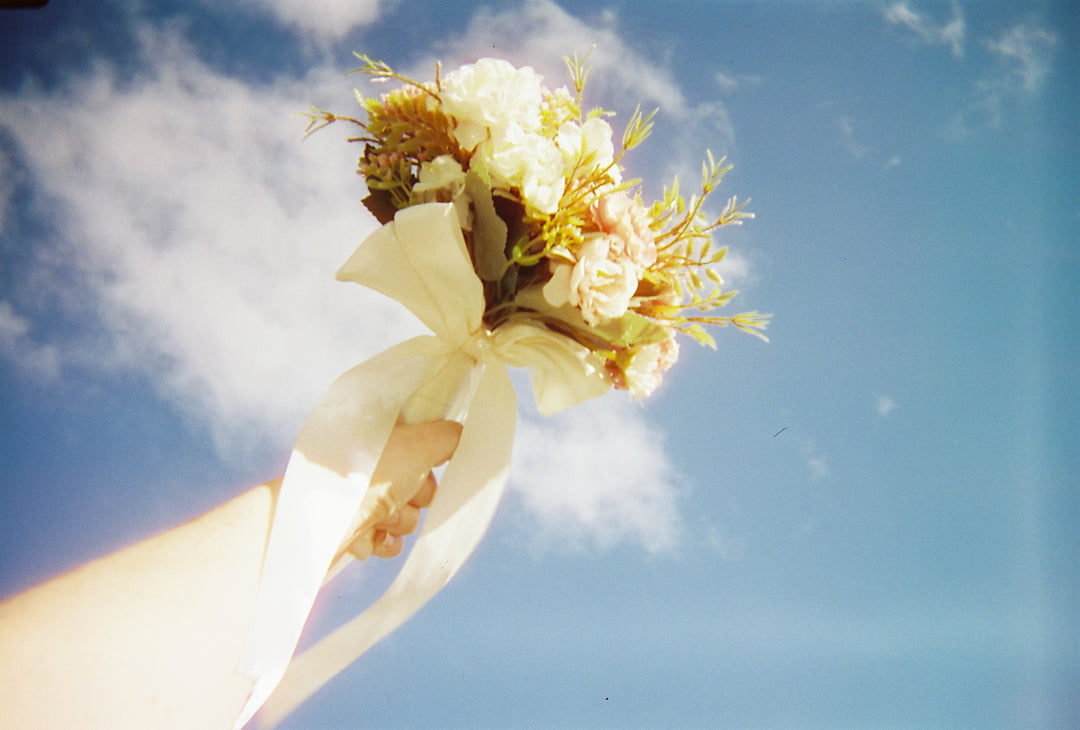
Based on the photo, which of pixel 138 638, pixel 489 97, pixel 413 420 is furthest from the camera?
pixel 413 420

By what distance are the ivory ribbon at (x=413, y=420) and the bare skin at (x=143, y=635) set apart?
88 millimetres

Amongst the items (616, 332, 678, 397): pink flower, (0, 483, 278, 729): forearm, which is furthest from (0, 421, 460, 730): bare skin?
(616, 332, 678, 397): pink flower

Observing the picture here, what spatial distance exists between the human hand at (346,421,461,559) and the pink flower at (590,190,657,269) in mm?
657

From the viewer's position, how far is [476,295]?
145 centimetres

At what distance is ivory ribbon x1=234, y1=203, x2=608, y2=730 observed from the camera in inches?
50.1

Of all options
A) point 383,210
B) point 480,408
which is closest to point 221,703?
point 480,408

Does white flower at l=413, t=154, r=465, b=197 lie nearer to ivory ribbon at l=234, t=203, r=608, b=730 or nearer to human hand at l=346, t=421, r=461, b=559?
ivory ribbon at l=234, t=203, r=608, b=730

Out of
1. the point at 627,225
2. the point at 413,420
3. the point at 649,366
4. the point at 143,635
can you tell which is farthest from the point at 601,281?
the point at 143,635

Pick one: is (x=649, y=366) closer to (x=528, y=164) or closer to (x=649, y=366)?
(x=649, y=366)

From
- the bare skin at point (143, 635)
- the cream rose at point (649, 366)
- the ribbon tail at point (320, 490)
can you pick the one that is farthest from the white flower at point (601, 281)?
the bare skin at point (143, 635)

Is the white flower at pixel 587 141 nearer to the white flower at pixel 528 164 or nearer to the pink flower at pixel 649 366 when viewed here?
the white flower at pixel 528 164

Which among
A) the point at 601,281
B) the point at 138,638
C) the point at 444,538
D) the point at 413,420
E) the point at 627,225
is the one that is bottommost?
the point at 138,638

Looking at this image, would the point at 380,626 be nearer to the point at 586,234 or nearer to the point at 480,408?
the point at 480,408

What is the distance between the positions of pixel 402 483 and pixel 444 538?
18 cm
